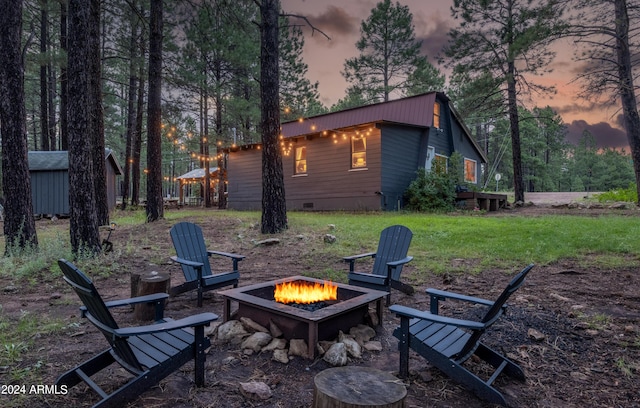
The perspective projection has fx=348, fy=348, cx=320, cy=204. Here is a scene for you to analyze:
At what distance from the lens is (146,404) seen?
7.08 feet

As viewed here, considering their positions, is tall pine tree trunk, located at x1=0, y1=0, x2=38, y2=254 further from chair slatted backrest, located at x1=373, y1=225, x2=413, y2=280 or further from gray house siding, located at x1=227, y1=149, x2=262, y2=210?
gray house siding, located at x1=227, y1=149, x2=262, y2=210

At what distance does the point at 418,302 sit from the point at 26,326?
403 cm

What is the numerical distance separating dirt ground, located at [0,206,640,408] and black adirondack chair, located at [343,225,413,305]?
0.99ft

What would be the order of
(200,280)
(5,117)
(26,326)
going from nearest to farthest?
(26,326) → (200,280) → (5,117)

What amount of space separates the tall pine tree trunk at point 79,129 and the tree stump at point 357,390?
226 inches

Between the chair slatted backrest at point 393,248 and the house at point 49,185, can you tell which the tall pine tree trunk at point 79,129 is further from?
the house at point 49,185

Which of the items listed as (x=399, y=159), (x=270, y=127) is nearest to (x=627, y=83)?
(x=399, y=159)

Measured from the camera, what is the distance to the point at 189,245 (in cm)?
457

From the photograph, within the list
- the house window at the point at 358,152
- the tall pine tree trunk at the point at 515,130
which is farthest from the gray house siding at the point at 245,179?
the tall pine tree trunk at the point at 515,130

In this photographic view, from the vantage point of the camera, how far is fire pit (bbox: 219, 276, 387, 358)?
108 inches

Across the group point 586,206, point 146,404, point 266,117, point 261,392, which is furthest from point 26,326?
point 586,206

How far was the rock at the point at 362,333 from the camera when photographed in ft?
10.1

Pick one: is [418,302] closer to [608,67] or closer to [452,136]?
[608,67]

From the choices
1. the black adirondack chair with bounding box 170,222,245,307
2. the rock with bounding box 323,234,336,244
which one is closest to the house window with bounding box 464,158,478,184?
the rock with bounding box 323,234,336,244
